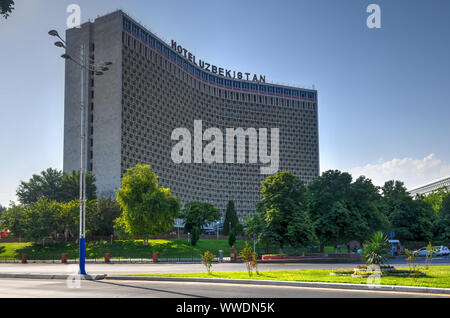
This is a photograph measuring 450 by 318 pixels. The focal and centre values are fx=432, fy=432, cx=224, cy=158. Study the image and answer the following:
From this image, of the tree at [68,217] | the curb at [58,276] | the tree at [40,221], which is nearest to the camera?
the curb at [58,276]

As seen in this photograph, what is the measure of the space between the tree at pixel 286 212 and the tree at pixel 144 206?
18.9 m

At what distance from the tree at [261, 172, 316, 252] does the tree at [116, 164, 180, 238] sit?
18.9 meters

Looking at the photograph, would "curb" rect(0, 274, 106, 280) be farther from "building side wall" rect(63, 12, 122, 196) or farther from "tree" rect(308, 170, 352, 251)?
"building side wall" rect(63, 12, 122, 196)

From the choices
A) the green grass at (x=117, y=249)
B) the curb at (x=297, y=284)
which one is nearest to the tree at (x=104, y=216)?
the green grass at (x=117, y=249)

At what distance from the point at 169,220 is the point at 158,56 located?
78299 millimetres

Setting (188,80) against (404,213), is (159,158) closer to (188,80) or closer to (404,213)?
(188,80)

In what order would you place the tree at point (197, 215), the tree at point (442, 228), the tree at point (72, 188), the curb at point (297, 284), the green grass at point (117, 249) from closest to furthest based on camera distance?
the curb at point (297, 284)
the green grass at point (117, 249)
the tree at point (442, 228)
the tree at point (72, 188)
the tree at point (197, 215)

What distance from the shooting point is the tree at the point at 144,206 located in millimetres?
63250

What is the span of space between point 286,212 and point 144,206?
22949 millimetres

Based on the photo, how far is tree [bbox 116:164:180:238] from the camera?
63.2 metres

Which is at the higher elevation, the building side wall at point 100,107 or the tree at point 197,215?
the building side wall at point 100,107

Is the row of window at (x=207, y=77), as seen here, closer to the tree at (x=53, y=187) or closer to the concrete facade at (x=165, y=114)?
the concrete facade at (x=165, y=114)
